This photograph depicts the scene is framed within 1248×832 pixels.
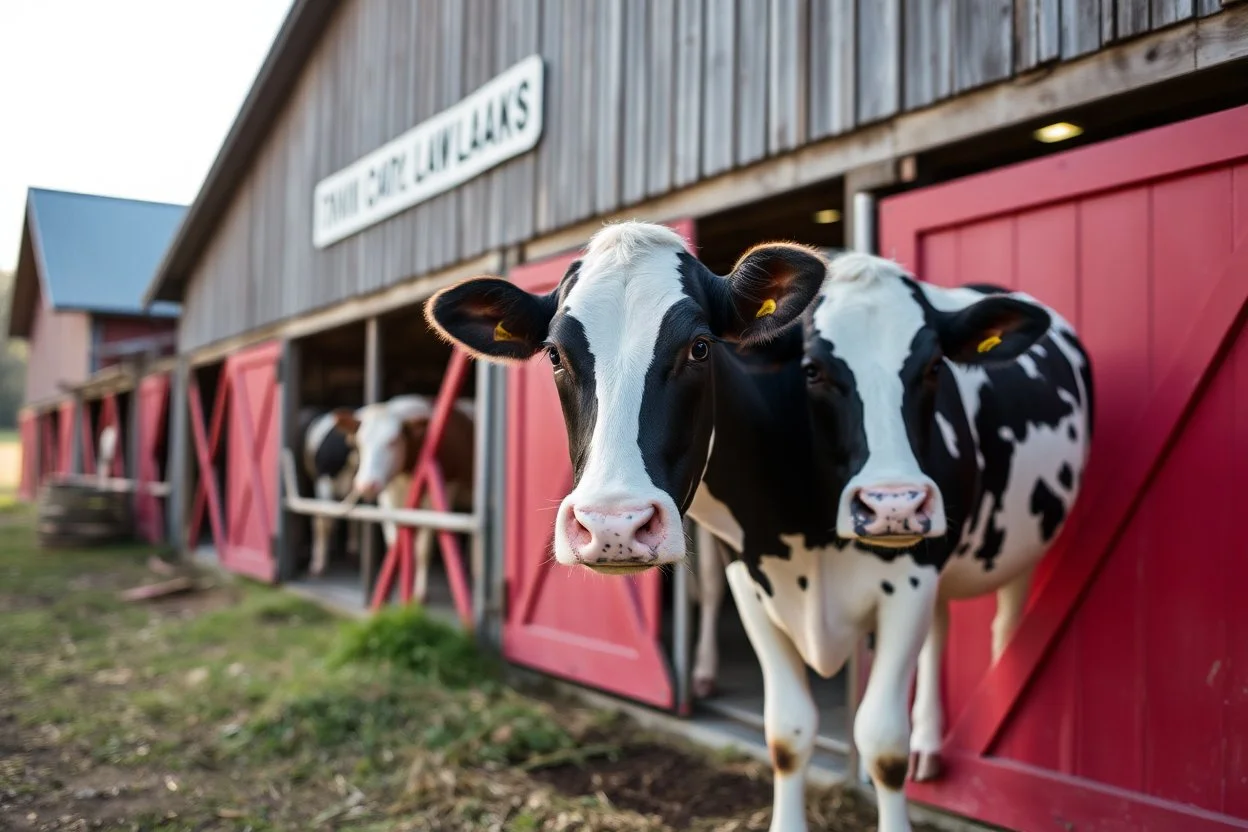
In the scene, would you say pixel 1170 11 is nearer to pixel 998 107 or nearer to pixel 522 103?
pixel 998 107

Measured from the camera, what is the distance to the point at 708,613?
213 inches

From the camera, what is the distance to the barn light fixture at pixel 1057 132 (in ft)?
11.2

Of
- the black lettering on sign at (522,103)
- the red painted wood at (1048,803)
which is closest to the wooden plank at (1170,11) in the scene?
the red painted wood at (1048,803)

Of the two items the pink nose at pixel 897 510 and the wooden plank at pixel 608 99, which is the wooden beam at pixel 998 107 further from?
the pink nose at pixel 897 510

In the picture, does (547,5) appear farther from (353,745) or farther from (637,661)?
(353,745)

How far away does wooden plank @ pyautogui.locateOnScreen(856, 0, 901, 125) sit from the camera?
148 inches

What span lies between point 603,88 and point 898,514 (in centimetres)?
391

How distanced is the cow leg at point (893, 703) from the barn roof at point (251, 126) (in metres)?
8.28

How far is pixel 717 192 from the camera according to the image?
470 cm

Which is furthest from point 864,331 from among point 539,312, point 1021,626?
point 1021,626

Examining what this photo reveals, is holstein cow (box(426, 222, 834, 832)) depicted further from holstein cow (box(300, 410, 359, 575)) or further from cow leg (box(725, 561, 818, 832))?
holstein cow (box(300, 410, 359, 575))

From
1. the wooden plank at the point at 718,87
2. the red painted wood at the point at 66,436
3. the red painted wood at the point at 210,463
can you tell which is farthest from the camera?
the red painted wood at the point at 66,436

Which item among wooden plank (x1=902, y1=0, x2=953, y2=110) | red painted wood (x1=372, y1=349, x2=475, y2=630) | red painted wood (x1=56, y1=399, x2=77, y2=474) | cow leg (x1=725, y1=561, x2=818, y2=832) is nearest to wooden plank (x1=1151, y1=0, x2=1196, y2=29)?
wooden plank (x1=902, y1=0, x2=953, y2=110)

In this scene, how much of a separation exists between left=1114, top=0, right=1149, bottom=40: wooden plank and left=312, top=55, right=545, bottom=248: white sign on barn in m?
3.68
